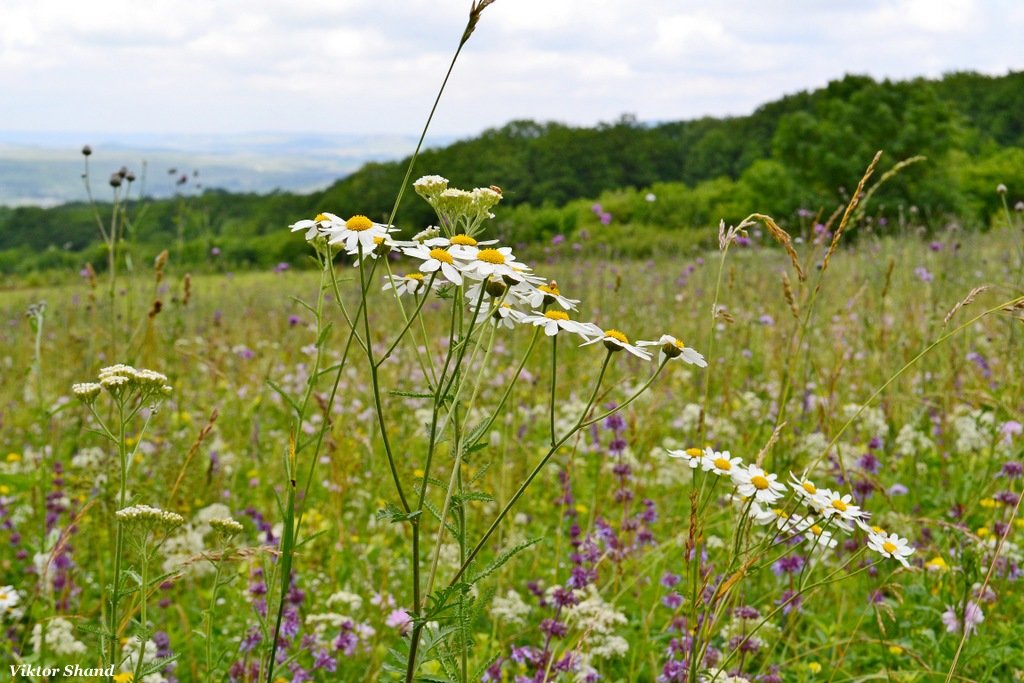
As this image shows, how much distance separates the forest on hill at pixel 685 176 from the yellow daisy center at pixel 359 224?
4952 mm

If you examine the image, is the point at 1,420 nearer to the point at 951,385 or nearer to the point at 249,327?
the point at 249,327

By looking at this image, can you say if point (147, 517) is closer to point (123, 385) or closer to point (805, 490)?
point (123, 385)

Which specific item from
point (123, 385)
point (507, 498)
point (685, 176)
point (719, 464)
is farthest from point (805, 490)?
point (685, 176)

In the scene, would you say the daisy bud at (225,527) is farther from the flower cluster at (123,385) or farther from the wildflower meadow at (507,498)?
the flower cluster at (123,385)

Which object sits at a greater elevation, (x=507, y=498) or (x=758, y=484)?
(x=758, y=484)

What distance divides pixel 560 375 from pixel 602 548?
2626 millimetres

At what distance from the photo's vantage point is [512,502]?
107cm

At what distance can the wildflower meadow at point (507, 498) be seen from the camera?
1.29 m

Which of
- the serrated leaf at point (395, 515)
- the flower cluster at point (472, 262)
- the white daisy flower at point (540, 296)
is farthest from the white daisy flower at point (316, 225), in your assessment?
the serrated leaf at point (395, 515)

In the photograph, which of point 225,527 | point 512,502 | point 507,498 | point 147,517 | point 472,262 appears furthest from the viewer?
point 507,498

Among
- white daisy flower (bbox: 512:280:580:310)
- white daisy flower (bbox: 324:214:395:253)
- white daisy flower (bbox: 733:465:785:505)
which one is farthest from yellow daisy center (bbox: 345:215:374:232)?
white daisy flower (bbox: 733:465:785:505)

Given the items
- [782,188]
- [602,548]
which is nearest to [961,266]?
[602,548]

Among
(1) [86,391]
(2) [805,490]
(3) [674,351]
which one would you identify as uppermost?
(3) [674,351]

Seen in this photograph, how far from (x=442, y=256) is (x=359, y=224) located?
15 centimetres
